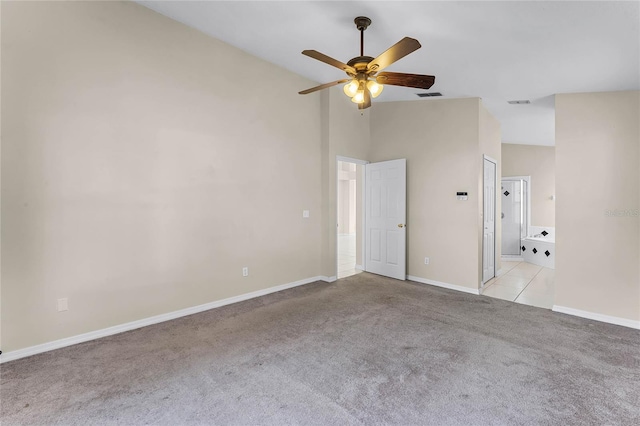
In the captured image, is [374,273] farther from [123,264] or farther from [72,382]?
[72,382]

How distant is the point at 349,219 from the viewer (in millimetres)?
12625

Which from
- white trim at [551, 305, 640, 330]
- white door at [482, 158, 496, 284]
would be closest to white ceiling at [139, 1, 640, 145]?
white door at [482, 158, 496, 284]

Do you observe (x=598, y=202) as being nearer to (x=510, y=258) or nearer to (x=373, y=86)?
(x=373, y=86)

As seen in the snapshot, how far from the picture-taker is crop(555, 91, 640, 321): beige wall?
3.49m

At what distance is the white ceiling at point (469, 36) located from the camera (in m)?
2.52

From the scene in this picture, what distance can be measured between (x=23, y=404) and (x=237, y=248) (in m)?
2.32

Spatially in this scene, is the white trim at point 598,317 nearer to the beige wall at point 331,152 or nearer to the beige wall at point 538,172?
the beige wall at point 331,152

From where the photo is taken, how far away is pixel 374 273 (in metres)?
5.65

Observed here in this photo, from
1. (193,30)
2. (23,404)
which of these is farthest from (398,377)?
(193,30)

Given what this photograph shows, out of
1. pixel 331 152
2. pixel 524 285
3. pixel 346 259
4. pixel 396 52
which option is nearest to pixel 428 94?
pixel 331 152

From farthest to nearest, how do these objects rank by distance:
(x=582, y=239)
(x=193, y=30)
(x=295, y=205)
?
(x=295, y=205), (x=582, y=239), (x=193, y=30)

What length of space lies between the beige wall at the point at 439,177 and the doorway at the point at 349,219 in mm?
880

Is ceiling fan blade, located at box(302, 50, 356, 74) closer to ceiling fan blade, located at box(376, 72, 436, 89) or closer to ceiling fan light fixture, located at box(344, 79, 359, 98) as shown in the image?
ceiling fan light fixture, located at box(344, 79, 359, 98)

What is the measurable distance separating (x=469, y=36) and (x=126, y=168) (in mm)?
3673
